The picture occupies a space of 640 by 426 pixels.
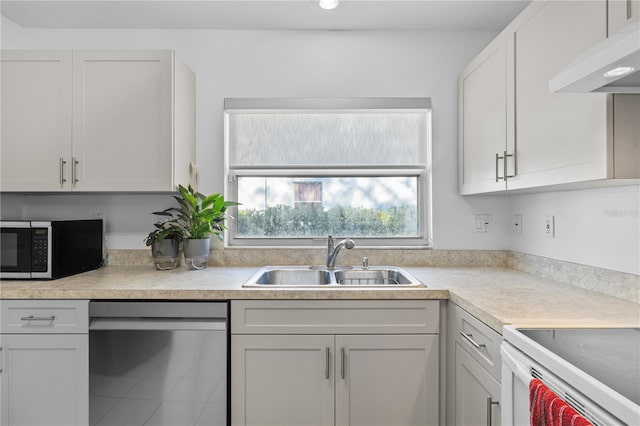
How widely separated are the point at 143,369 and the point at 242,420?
1.68ft

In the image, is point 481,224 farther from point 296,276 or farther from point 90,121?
point 90,121

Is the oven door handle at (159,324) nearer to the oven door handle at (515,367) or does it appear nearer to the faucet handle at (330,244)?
the faucet handle at (330,244)

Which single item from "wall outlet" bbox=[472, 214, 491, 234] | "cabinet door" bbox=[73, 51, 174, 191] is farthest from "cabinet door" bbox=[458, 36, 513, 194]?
"cabinet door" bbox=[73, 51, 174, 191]

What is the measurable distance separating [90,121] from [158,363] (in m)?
1.35

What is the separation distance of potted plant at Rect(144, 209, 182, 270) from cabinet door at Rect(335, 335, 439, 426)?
1.11 m

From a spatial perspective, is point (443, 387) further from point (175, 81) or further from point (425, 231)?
point (175, 81)

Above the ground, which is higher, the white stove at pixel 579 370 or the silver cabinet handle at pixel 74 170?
the silver cabinet handle at pixel 74 170

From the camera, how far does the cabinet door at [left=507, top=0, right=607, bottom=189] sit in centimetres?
121

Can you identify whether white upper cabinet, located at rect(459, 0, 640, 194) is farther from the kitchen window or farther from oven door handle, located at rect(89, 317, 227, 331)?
oven door handle, located at rect(89, 317, 227, 331)

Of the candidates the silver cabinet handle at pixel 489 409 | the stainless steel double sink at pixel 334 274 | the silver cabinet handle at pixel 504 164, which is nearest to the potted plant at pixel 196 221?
the stainless steel double sink at pixel 334 274

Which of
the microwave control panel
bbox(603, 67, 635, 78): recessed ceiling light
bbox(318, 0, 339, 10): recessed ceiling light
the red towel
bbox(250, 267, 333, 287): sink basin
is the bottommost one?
the red towel

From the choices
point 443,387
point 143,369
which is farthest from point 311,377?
point 143,369

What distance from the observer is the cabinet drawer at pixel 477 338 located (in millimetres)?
1293

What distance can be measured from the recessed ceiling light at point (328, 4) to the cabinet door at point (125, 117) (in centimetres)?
88
